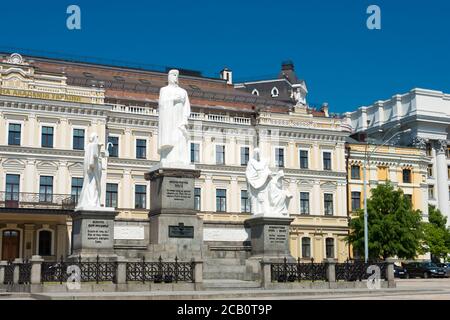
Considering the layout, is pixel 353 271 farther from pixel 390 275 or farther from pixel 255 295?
pixel 255 295

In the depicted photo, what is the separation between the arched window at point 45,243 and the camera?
1906 inches

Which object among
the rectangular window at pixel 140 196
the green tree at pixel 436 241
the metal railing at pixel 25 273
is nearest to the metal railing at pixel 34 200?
the rectangular window at pixel 140 196

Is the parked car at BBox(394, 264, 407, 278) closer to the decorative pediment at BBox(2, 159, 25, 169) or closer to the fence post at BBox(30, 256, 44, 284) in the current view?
the decorative pediment at BBox(2, 159, 25, 169)

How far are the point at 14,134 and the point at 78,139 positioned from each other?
4622 mm

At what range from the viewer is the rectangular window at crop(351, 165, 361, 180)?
208ft

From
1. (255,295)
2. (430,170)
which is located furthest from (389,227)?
(255,295)

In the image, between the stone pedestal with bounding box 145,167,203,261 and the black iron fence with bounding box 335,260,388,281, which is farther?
the black iron fence with bounding box 335,260,388,281

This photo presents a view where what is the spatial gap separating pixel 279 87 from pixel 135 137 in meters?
30.7

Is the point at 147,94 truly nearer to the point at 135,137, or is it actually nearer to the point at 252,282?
the point at 135,137

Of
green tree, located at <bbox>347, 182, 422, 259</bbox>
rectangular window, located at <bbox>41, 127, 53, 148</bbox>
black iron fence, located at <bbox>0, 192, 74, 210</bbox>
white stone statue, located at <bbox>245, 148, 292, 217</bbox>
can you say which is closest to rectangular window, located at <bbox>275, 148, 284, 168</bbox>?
green tree, located at <bbox>347, 182, 422, 259</bbox>

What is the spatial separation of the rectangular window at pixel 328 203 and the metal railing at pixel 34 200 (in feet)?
72.9

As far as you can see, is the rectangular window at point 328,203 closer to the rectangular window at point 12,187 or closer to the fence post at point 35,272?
the rectangular window at point 12,187

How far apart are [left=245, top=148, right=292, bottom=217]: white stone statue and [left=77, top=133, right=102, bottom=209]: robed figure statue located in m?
6.09

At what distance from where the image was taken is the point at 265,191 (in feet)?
87.4
